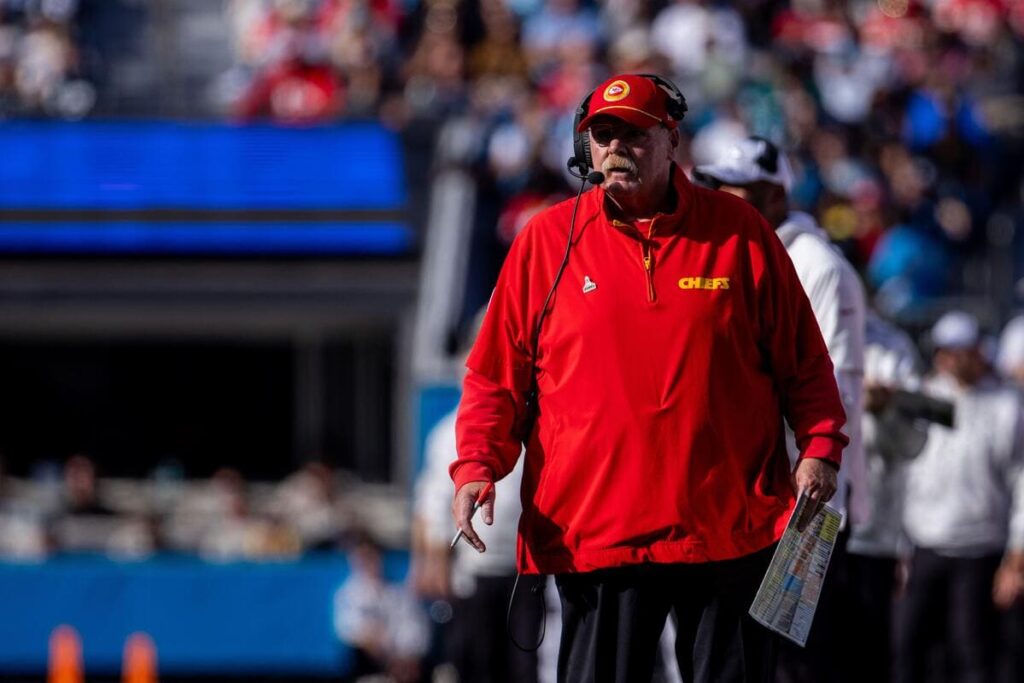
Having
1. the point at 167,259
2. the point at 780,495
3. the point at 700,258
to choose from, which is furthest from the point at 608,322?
the point at 167,259

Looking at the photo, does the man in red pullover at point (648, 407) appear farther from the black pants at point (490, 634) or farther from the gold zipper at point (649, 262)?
the black pants at point (490, 634)

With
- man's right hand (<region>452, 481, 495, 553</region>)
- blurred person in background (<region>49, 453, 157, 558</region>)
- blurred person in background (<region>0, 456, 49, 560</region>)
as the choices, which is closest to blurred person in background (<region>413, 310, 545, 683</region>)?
blurred person in background (<region>49, 453, 157, 558</region>)

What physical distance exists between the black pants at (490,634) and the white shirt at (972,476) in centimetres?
210

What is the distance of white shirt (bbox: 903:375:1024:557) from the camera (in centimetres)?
1038

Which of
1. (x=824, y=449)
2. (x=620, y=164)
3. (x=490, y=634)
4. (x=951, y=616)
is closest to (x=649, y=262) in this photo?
(x=620, y=164)

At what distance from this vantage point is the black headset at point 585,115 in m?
5.38

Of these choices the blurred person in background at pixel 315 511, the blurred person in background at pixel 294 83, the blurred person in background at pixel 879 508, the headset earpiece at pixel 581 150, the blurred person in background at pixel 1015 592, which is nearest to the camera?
the headset earpiece at pixel 581 150

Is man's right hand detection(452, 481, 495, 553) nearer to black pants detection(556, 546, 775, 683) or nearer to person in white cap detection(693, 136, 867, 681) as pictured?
black pants detection(556, 546, 775, 683)

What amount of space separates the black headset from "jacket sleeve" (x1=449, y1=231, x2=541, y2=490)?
26 centimetres

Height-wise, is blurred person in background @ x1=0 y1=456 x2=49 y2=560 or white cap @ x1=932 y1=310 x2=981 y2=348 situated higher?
white cap @ x1=932 y1=310 x2=981 y2=348

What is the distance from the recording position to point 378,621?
14.9 m

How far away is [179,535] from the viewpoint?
1627 cm

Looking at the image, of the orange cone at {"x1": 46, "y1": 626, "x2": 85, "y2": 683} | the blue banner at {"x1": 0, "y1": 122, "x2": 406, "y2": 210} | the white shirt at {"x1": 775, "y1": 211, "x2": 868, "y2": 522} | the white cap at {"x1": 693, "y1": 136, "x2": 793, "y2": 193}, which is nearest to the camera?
the white shirt at {"x1": 775, "y1": 211, "x2": 868, "y2": 522}

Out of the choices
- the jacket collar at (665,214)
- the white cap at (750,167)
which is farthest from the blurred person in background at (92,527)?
the jacket collar at (665,214)
